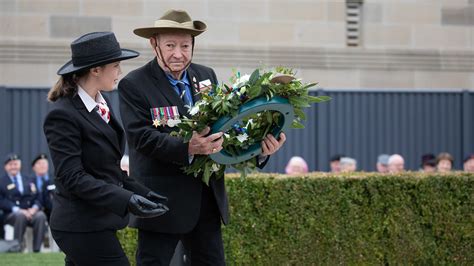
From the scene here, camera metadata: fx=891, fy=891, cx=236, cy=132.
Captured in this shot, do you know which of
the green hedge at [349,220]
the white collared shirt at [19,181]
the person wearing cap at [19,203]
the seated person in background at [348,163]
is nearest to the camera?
the green hedge at [349,220]

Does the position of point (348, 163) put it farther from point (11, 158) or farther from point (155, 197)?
point (155, 197)

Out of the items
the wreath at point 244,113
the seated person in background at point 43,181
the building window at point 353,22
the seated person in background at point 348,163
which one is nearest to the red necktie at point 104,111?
the wreath at point 244,113

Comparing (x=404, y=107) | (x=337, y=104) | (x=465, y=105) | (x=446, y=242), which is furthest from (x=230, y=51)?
(x=446, y=242)

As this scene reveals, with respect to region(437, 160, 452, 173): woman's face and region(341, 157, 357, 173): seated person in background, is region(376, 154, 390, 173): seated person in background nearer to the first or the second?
region(341, 157, 357, 173): seated person in background

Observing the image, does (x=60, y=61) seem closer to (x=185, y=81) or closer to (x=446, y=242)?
(x=446, y=242)

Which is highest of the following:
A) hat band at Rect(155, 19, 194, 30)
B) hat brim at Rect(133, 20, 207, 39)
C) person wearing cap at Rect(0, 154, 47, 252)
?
hat band at Rect(155, 19, 194, 30)

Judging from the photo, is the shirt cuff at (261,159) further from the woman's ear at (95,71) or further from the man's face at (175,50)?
the woman's ear at (95,71)

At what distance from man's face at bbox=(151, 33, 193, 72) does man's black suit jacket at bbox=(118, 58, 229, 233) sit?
0.34 feet

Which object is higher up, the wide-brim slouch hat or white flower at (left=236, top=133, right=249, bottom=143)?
the wide-brim slouch hat

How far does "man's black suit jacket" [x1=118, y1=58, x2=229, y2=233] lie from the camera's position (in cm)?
529

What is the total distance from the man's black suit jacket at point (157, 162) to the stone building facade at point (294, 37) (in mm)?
9088

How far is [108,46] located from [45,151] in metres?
9.36

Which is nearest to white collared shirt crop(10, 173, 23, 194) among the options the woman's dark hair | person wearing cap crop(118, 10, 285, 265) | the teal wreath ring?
person wearing cap crop(118, 10, 285, 265)

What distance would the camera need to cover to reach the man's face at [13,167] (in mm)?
12820
